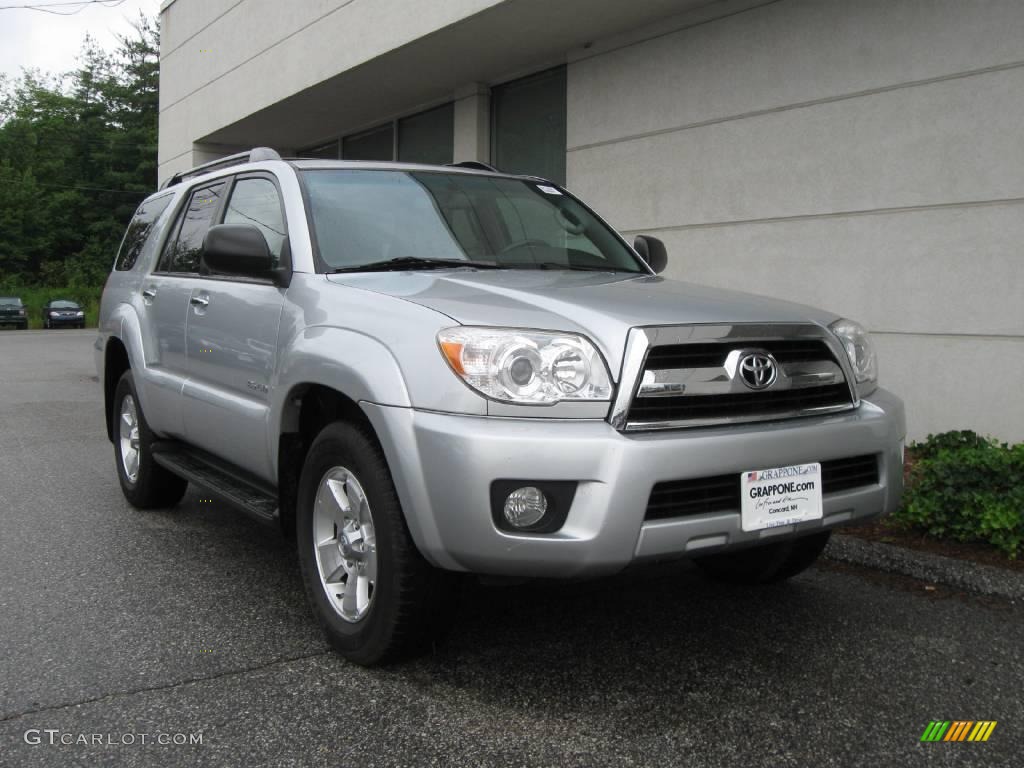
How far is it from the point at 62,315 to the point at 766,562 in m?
43.3

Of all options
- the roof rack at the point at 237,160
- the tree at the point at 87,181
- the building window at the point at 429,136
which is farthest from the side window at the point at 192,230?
the tree at the point at 87,181

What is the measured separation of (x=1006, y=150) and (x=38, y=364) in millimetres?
17519

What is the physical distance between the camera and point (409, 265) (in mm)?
3881

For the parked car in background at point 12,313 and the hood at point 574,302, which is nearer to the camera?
the hood at point 574,302

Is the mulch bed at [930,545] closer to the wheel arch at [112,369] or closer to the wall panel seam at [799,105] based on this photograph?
the wall panel seam at [799,105]

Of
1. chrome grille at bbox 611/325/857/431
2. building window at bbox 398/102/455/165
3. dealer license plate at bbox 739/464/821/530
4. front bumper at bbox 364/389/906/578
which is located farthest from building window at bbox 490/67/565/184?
front bumper at bbox 364/389/906/578

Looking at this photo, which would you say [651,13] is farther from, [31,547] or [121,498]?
[31,547]

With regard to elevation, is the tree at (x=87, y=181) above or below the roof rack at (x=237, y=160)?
above

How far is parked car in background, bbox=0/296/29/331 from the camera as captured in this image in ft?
135

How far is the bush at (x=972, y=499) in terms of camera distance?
454 cm

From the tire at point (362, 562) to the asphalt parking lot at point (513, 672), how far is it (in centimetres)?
16

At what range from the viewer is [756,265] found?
832 centimetres

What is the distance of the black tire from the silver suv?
1 centimetres

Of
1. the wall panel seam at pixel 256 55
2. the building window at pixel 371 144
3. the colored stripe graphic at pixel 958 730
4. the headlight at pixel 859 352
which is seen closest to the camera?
the colored stripe graphic at pixel 958 730
